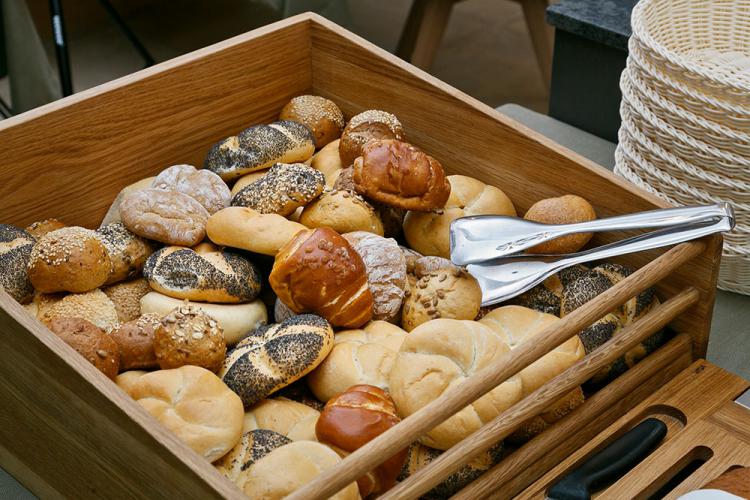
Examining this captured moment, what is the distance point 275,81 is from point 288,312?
0.48 metres

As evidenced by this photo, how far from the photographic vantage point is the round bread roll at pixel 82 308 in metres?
1.01

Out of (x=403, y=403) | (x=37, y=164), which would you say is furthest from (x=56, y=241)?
(x=403, y=403)

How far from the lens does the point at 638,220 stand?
1009 mm

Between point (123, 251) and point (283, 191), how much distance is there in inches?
7.7

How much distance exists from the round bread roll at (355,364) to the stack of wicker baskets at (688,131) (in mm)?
429

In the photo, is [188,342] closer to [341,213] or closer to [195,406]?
[195,406]

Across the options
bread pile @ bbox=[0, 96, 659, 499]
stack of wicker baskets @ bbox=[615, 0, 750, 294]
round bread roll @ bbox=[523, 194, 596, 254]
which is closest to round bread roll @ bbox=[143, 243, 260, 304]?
bread pile @ bbox=[0, 96, 659, 499]

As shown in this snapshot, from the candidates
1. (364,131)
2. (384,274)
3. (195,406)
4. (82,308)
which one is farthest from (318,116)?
(195,406)

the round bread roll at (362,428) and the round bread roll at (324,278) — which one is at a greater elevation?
the round bread roll at (324,278)

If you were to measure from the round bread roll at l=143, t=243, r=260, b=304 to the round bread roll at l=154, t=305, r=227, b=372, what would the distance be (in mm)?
75

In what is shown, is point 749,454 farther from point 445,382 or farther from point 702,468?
point 445,382

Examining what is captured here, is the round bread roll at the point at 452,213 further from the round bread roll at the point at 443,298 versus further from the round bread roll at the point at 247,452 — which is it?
the round bread roll at the point at 247,452

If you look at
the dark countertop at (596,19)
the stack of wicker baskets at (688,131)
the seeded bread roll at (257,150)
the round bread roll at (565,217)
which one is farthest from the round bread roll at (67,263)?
the dark countertop at (596,19)

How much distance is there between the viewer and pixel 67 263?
1008 millimetres
